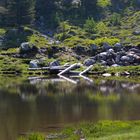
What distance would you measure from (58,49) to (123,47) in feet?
77.6

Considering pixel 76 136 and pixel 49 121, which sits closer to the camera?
pixel 76 136

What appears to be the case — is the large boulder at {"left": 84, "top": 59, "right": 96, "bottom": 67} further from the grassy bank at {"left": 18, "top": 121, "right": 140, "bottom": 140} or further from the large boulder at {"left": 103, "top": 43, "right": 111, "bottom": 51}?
the grassy bank at {"left": 18, "top": 121, "right": 140, "bottom": 140}

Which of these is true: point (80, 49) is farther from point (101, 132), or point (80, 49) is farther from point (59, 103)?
point (101, 132)

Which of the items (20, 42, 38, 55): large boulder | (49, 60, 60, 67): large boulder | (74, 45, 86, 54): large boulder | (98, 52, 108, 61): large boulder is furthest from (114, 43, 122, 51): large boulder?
(20, 42, 38, 55): large boulder

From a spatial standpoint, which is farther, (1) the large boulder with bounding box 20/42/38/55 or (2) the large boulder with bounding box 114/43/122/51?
(1) the large boulder with bounding box 20/42/38/55

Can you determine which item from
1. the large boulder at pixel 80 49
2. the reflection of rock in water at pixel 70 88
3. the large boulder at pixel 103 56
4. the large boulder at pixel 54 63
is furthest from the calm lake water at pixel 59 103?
the large boulder at pixel 80 49

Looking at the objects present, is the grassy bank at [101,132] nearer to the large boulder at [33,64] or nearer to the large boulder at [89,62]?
the large boulder at [33,64]

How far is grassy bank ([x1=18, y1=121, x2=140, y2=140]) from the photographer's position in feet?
161

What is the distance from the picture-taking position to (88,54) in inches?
6609

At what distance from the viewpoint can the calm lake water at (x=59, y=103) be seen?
6397cm

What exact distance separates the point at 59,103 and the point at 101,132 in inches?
1234

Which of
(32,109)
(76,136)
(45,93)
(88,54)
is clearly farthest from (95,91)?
(88,54)

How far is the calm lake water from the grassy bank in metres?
4.66

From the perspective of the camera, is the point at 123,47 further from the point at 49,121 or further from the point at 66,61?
the point at 49,121
